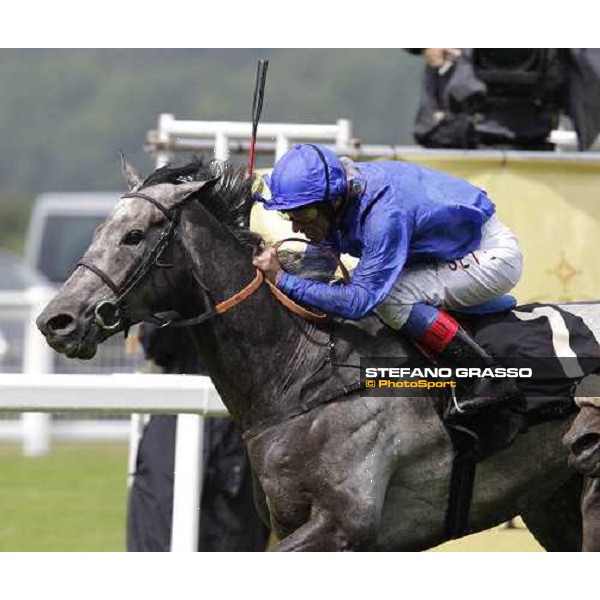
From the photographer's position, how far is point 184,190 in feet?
19.6

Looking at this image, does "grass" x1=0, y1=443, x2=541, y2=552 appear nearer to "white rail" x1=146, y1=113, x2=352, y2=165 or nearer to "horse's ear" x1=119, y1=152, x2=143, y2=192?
"white rail" x1=146, y1=113, x2=352, y2=165

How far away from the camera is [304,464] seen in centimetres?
587

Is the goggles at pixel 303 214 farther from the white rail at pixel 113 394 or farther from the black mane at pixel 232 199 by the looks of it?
the white rail at pixel 113 394

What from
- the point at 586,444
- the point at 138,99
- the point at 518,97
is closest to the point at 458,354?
the point at 586,444

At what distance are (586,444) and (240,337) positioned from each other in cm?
116

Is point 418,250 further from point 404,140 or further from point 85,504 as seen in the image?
point 404,140

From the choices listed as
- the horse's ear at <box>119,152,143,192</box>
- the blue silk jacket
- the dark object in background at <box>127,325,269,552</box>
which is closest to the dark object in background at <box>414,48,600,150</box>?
the dark object in background at <box>127,325,269,552</box>

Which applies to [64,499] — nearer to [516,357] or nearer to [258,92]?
[258,92]

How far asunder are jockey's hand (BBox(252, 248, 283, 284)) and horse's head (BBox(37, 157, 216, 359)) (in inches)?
10.4

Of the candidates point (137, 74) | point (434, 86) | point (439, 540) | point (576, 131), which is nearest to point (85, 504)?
point (434, 86)

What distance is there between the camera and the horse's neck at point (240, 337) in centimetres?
601

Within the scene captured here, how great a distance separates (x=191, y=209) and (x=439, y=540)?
1373 millimetres

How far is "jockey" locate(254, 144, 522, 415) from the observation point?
5891mm

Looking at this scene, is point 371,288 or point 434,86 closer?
point 371,288
